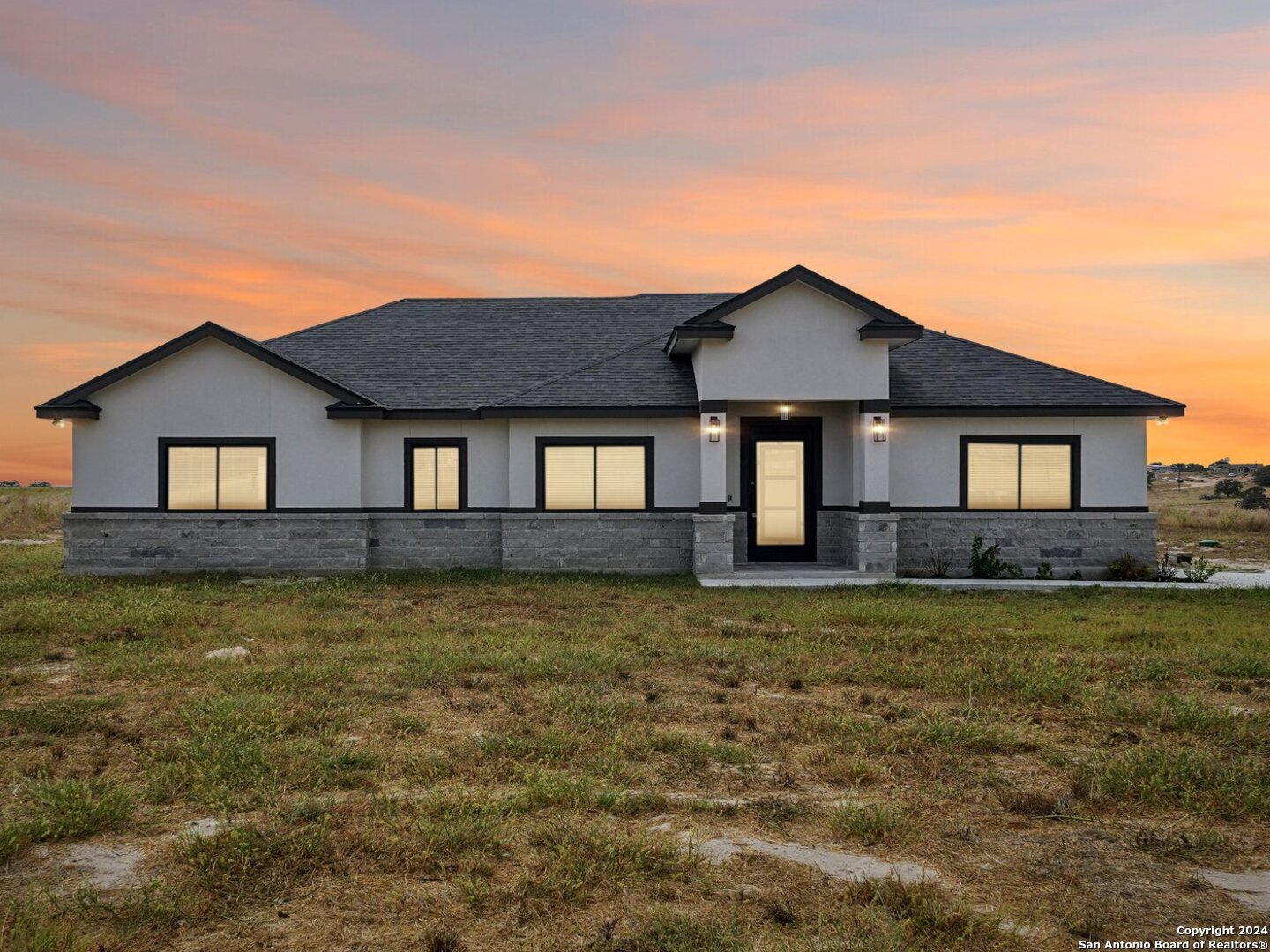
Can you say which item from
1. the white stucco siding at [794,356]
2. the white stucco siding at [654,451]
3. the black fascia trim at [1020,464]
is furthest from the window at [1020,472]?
the white stucco siding at [654,451]

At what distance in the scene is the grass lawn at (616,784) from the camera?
368 cm

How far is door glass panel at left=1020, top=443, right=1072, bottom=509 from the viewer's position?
58.3 feet

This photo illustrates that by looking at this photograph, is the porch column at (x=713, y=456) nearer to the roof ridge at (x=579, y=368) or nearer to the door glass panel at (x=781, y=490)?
the door glass panel at (x=781, y=490)

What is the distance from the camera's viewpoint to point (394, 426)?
18234 mm

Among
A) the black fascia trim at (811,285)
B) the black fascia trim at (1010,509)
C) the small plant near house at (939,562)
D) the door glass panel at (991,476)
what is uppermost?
the black fascia trim at (811,285)

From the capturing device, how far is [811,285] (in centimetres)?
1666

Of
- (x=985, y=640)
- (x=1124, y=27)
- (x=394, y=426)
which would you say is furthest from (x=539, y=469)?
(x=1124, y=27)

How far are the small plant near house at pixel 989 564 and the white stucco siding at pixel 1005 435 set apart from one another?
1.05 metres

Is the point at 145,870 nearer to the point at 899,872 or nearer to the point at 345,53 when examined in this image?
the point at 899,872

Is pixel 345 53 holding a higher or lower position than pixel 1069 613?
higher

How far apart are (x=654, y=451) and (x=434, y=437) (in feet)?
16.2

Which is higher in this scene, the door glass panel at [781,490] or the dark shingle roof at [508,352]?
the dark shingle roof at [508,352]

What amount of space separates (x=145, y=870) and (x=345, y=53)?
16.3 metres

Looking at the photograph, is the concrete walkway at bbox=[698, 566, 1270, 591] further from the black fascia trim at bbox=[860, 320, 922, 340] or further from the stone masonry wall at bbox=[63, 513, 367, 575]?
the stone masonry wall at bbox=[63, 513, 367, 575]
